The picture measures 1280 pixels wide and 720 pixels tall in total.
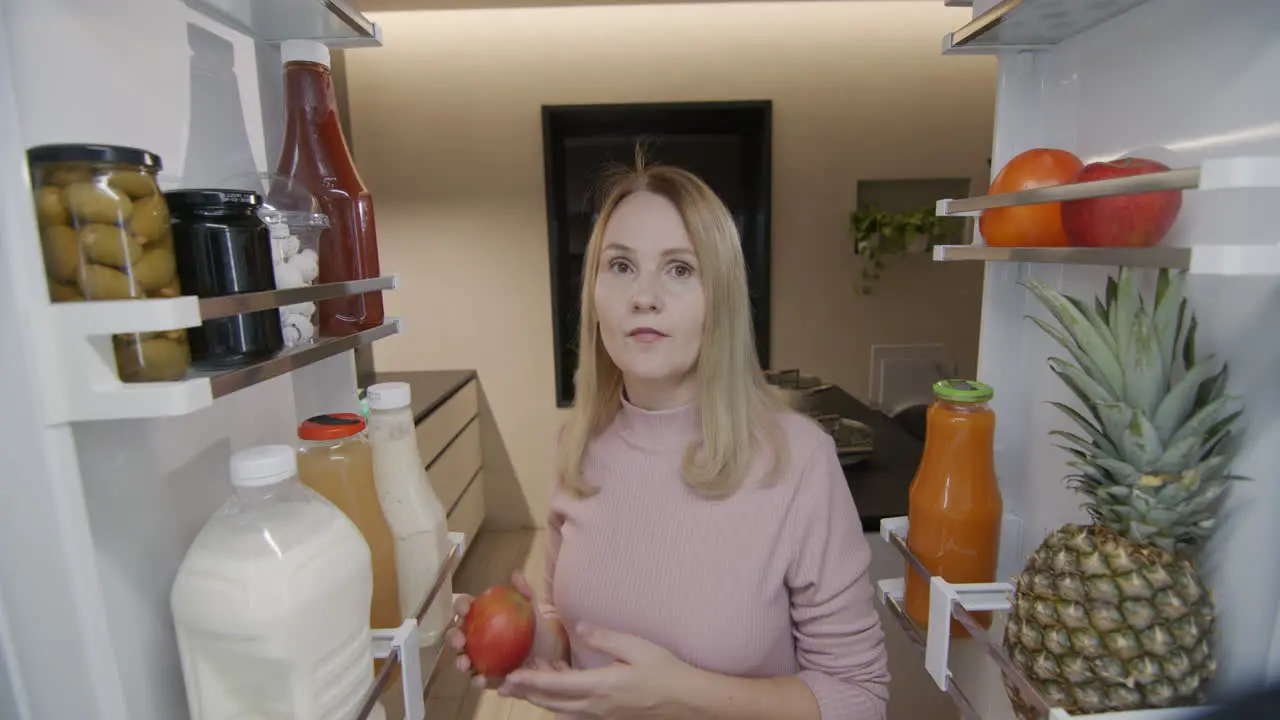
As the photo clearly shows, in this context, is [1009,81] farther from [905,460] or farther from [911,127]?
[911,127]

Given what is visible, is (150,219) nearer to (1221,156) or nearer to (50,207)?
(50,207)

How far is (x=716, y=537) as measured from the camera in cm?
88

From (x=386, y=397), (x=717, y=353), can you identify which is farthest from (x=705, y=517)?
(x=386, y=397)

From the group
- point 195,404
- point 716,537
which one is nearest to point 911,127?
point 716,537

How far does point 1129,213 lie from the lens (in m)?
0.58

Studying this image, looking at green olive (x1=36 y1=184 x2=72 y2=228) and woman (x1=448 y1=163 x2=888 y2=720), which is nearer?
green olive (x1=36 y1=184 x2=72 y2=228)

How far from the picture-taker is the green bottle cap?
0.76 m

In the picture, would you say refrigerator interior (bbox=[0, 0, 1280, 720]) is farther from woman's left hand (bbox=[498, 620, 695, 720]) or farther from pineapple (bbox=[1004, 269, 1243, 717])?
woman's left hand (bbox=[498, 620, 695, 720])

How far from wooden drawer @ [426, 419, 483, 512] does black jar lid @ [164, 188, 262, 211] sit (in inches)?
74.1

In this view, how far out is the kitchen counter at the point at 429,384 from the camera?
2.31 m

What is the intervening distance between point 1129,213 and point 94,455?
882 millimetres

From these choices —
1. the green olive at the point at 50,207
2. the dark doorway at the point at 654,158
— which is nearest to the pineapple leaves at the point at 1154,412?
the green olive at the point at 50,207

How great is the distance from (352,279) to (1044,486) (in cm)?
94

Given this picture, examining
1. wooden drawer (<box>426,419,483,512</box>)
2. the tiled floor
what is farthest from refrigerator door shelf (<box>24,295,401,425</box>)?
wooden drawer (<box>426,419,483,512</box>)
